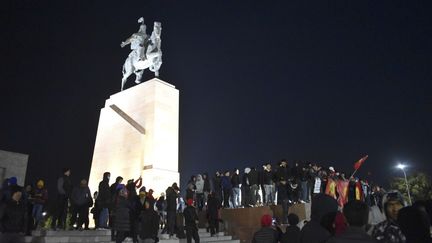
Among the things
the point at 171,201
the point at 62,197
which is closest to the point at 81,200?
the point at 62,197

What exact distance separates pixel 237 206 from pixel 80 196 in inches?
254

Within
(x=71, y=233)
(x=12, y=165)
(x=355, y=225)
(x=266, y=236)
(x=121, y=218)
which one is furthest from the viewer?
(x=12, y=165)

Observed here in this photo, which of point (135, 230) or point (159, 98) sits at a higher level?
point (159, 98)

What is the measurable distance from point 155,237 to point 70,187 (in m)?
2.94

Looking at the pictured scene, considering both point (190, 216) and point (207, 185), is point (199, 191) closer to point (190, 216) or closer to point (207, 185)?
point (207, 185)

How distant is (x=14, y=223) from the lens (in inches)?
286

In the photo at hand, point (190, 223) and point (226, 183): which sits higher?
point (226, 183)

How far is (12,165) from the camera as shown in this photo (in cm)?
2030

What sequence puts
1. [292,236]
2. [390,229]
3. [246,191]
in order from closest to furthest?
[390,229] → [292,236] → [246,191]

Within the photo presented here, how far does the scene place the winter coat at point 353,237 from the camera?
297 centimetres

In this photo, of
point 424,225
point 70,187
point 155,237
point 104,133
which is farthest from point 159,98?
point 424,225

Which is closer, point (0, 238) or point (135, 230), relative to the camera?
point (0, 238)

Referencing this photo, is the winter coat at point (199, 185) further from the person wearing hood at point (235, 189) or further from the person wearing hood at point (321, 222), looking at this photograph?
the person wearing hood at point (321, 222)

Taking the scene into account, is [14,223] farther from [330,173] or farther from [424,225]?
[330,173]
